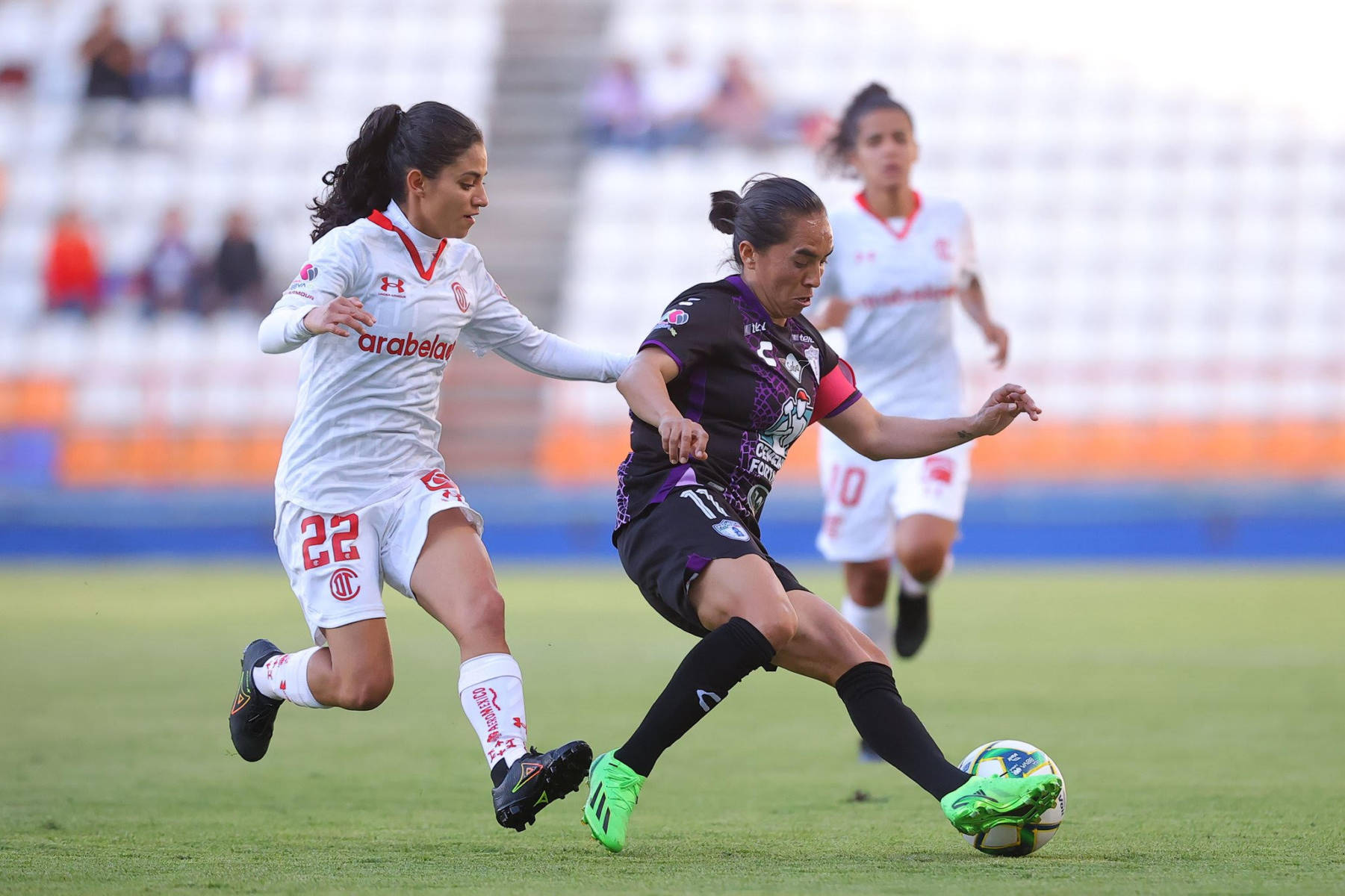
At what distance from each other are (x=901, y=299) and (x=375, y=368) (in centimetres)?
267

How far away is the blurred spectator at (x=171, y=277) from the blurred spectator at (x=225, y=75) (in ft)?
9.80

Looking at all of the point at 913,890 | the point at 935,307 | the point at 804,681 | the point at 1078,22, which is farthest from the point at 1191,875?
the point at 1078,22

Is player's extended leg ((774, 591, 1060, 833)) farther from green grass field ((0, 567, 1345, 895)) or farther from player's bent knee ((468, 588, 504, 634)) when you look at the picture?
player's bent knee ((468, 588, 504, 634))

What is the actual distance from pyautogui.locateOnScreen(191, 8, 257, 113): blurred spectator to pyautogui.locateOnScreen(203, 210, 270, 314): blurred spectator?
3338mm

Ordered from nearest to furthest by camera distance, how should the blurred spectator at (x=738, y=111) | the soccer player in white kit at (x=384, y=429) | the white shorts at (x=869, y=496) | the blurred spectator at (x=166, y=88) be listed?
the soccer player in white kit at (x=384, y=429) → the white shorts at (x=869, y=496) → the blurred spectator at (x=738, y=111) → the blurred spectator at (x=166, y=88)

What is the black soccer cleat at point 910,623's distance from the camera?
709 centimetres

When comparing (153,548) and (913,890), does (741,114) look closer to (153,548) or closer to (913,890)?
(153,548)

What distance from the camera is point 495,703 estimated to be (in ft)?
14.2

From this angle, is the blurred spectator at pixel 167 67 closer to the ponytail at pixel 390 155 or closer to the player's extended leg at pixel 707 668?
the ponytail at pixel 390 155

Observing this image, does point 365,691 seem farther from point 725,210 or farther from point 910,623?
point 910,623

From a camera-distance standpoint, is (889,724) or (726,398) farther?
(726,398)

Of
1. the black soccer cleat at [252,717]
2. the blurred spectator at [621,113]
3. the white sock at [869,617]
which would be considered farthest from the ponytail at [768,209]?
the blurred spectator at [621,113]

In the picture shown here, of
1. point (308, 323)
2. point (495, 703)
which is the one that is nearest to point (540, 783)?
point (495, 703)

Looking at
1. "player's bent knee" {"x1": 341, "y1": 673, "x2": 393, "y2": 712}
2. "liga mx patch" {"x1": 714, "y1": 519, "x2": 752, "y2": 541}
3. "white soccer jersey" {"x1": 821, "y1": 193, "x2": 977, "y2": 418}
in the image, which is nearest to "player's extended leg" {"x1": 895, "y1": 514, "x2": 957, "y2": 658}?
"white soccer jersey" {"x1": 821, "y1": 193, "x2": 977, "y2": 418}
